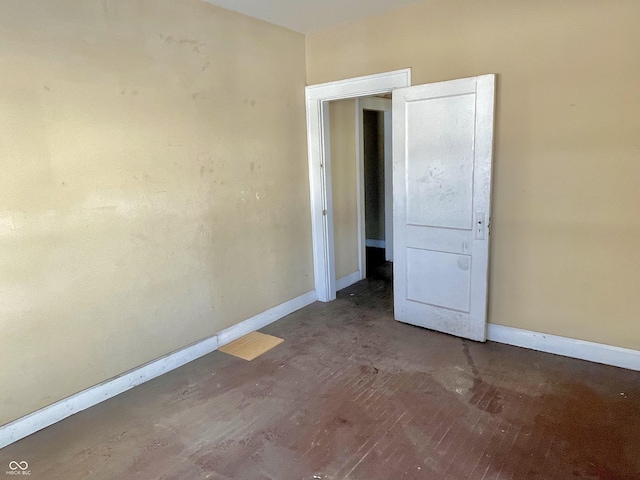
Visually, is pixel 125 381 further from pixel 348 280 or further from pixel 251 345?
Answer: pixel 348 280

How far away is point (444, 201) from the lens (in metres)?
3.37

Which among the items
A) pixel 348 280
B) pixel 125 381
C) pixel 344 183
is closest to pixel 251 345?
pixel 125 381

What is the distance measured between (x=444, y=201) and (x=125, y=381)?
2782 millimetres

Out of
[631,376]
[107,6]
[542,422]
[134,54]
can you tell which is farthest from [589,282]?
[107,6]

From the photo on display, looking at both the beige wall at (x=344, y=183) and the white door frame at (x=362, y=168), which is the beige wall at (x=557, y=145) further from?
the white door frame at (x=362, y=168)

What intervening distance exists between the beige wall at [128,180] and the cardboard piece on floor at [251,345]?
0.20 meters

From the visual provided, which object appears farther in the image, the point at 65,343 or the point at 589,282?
the point at 589,282

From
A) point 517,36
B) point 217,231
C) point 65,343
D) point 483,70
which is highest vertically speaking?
point 517,36

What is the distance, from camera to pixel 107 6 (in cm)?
260

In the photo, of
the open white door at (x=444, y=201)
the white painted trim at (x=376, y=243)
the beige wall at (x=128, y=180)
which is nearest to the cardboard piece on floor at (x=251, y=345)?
the beige wall at (x=128, y=180)

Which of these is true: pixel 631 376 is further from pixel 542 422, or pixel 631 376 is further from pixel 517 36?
pixel 517 36

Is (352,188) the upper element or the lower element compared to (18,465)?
upper

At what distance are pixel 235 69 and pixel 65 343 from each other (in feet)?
7.98

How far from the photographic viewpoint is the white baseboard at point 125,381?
2428 mm
